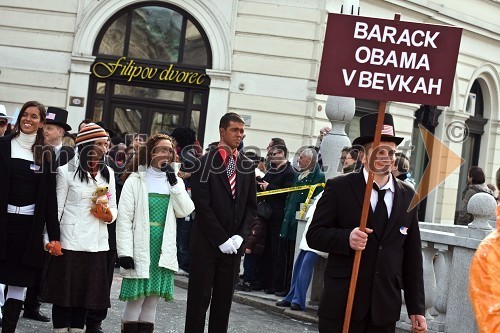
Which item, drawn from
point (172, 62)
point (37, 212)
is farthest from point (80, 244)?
point (172, 62)

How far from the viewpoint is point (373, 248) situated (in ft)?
22.1

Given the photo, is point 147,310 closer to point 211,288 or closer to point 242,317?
point 211,288

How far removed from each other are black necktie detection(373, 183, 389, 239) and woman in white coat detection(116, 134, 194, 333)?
8.71 feet

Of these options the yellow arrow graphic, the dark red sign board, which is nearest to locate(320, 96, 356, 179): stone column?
the dark red sign board

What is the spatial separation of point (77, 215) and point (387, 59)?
10.4ft

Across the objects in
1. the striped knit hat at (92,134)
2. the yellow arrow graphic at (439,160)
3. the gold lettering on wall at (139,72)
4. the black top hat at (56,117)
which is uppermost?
the gold lettering on wall at (139,72)

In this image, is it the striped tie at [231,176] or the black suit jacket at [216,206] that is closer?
the black suit jacket at [216,206]

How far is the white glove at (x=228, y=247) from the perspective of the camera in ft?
28.9

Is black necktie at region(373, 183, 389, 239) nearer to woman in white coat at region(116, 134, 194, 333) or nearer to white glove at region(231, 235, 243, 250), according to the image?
white glove at region(231, 235, 243, 250)

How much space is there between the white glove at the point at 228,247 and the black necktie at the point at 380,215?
2.24 metres

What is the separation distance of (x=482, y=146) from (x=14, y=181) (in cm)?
2314

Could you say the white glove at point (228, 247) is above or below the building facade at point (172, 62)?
below

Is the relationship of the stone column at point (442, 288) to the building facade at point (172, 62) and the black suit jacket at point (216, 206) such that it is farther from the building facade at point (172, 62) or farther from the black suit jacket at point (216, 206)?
the building facade at point (172, 62)

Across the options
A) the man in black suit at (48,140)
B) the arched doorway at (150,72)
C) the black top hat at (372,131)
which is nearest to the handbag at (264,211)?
the man in black suit at (48,140)
